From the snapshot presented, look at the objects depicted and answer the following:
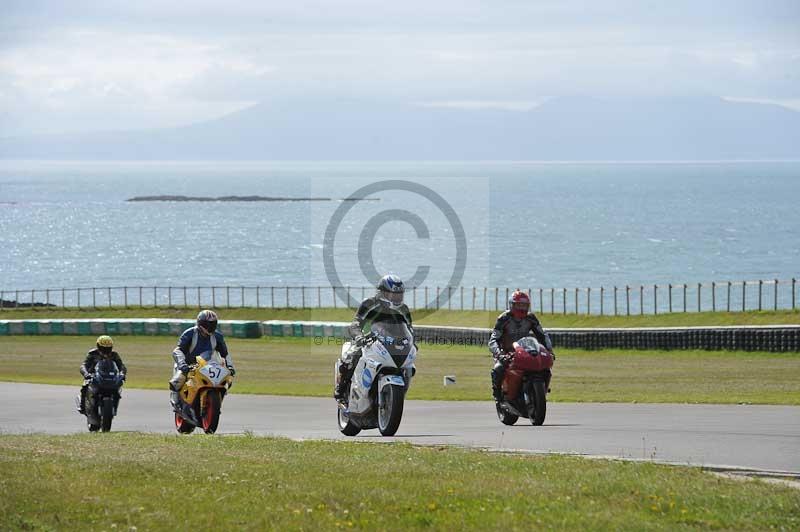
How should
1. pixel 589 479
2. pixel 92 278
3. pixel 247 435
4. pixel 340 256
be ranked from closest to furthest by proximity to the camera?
pixel 589 479
pixel 247 435
pixel 92 278
pixel 340 256

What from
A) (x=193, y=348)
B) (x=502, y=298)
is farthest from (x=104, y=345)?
(x=502, y=298)

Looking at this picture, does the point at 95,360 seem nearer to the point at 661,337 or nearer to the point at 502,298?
the point at 661,337

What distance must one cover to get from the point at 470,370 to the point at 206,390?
2565cm

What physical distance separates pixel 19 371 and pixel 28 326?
2416 cm

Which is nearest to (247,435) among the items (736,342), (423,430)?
(423,430)

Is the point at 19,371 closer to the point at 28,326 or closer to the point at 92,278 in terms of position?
the point at 28,326

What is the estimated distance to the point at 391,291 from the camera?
19.8 m

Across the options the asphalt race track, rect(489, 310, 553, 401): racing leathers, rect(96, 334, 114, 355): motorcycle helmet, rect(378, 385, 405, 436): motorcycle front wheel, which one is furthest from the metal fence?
rect(378, 385, 405, 436): motorcycle front wheel

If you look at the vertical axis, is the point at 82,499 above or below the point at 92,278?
above

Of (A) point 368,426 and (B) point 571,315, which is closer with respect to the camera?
(A) point 368,426

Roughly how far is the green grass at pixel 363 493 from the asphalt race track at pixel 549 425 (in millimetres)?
1894

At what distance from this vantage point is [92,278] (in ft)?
579

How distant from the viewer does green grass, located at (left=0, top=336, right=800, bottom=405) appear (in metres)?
32.8

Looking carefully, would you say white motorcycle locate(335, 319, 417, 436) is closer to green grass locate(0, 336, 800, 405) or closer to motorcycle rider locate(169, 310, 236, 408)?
motorcycle rider locate(169, 310, 236, 408)
